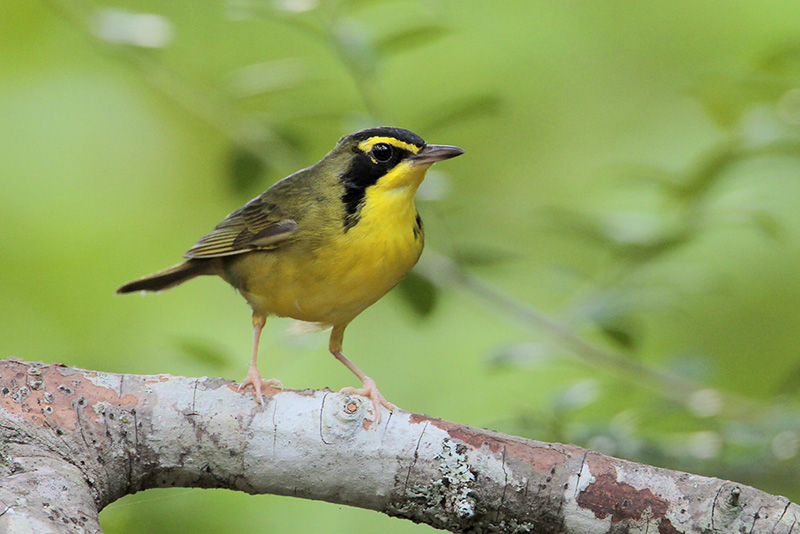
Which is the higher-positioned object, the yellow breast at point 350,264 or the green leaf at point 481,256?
the green leaf at point 481,256

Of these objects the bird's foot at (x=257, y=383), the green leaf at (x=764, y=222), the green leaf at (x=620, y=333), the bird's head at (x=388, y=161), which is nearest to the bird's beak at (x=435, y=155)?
the bird's head at (x=388, y=161)

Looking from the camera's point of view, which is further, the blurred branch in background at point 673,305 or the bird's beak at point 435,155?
the bird's beak at point 435,155

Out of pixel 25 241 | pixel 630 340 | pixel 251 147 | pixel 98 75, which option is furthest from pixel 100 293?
pixel 630 340

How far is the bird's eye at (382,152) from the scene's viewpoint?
170 inches

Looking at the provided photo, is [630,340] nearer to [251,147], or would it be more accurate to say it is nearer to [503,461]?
[503,461]

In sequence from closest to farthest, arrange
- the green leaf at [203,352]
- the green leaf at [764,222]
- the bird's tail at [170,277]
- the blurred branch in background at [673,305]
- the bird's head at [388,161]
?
the blurred branch in background at [673,305] → the green leaf at [764,222] → the green leaf at [203,352] → the bird's head at [388,161] → the bird's tail at [170,277]

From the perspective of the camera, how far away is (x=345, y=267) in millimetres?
→ 4016

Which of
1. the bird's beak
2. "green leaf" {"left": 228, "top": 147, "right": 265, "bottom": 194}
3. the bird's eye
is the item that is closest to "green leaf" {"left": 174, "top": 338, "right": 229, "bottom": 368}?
"green leaf" {"left": 228, "top": 147, "right": 265, "bottom": 194}

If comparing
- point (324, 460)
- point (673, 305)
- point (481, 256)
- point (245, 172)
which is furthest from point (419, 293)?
point (324, 460)

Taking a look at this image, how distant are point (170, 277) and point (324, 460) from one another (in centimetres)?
240

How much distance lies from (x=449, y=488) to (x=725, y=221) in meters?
2.13

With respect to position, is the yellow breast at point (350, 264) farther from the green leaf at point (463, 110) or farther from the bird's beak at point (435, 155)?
the green leaf at point (463, 110)

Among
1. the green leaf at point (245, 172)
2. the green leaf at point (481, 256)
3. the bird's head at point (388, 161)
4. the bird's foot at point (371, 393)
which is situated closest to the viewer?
the bird's foot at point (371, 393)

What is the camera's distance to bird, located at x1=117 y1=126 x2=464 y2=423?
4.04m
